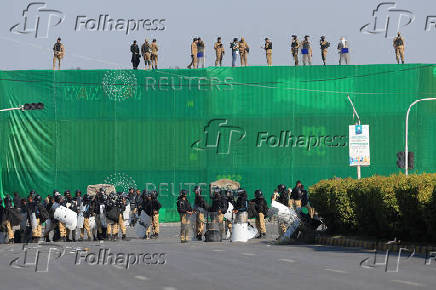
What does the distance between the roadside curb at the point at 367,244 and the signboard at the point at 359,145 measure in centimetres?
1631

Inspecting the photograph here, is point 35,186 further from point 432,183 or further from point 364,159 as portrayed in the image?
point 432,183

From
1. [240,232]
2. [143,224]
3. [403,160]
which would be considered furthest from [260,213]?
[403,160]

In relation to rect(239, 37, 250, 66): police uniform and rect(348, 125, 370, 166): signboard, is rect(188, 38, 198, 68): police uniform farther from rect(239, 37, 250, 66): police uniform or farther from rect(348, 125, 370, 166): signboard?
rect(348, 125, 370, 166): signboard

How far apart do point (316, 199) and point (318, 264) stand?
36.7 ft

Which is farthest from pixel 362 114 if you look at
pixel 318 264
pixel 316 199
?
pixel 318 264

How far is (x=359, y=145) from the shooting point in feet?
150

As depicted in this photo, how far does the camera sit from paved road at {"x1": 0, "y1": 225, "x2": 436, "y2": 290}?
1593cm

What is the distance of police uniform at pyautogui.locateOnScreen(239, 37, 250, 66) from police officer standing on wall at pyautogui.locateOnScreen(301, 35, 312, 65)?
9.93ft

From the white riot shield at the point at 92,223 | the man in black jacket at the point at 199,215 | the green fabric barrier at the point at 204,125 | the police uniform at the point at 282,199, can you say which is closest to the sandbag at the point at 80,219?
→ the white riot shield at the point at 92,223

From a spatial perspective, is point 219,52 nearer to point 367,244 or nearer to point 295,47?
point 295,47

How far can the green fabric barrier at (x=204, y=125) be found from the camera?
54.9 m

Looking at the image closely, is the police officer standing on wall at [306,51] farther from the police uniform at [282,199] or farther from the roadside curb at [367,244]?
the roadside curb at [367,244]

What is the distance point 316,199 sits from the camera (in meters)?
31.1

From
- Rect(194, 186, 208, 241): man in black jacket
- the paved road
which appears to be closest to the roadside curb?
the paved road
